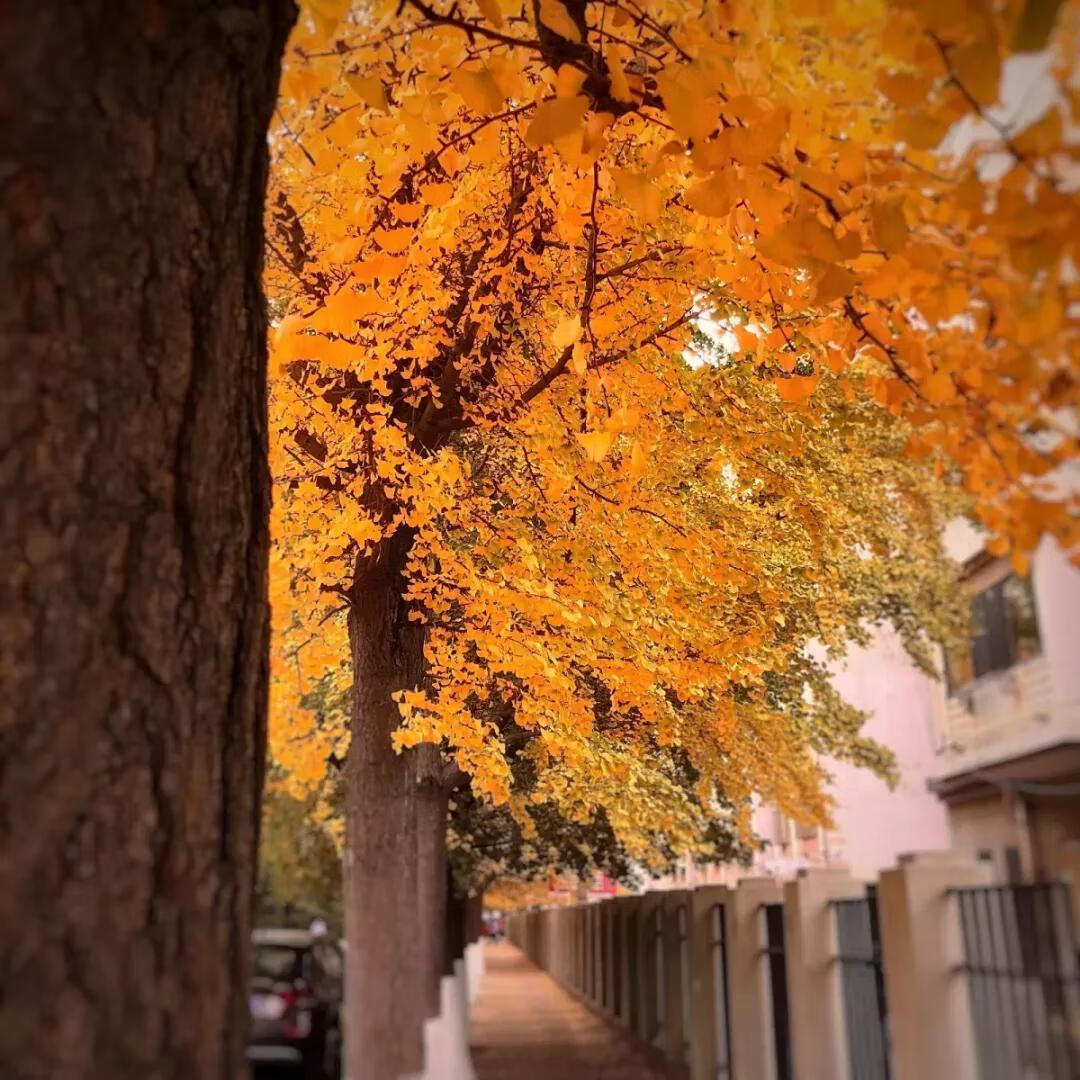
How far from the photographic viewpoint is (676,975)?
892 cm

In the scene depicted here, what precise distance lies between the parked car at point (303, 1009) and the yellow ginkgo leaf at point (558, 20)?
19.4ft

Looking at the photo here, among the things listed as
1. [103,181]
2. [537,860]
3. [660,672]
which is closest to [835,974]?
[660,672]

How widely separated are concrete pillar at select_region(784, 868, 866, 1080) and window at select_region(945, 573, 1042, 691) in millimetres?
2115

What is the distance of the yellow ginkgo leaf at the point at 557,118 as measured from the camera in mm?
2570

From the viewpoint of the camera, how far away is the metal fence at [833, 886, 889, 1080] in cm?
480

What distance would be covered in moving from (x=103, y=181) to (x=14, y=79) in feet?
0.61

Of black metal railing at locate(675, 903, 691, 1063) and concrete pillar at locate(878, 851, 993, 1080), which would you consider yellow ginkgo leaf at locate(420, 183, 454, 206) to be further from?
black metal railing at locate(675, 903, 691, 1063)

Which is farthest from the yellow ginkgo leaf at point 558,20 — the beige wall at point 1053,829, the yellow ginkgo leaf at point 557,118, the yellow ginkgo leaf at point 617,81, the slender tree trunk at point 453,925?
the slender tree trunk at point 453,925

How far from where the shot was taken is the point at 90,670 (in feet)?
5.01

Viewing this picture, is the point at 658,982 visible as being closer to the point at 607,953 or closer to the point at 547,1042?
the point at 547,1042

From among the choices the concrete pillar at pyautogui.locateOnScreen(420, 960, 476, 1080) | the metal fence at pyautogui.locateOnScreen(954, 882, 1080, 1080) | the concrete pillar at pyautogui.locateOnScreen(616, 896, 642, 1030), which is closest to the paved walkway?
the concrete pillar at pyautogui.locateOnScreen(616, 896, 642, 1030)

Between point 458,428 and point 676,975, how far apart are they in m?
5.16

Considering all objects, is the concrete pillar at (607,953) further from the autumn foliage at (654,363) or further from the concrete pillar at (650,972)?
the autumn foliage at (654,363)

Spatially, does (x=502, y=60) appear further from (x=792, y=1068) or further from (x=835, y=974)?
(x=792, y=1068)
